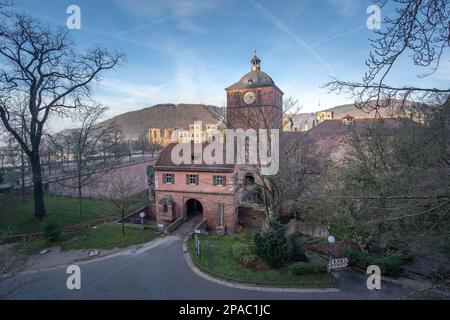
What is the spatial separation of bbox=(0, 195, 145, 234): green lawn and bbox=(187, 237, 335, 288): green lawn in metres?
12.3

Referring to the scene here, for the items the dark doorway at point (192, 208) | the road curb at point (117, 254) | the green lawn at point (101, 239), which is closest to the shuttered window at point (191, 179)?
the dark doorway at point (192, 208)

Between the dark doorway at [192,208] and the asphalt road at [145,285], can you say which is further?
the dark doorway at [192,208]

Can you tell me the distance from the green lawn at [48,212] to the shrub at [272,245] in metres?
15.0

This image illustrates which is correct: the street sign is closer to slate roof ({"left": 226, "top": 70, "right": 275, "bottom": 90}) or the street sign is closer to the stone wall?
the stone wall

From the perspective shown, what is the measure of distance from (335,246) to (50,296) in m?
14.9

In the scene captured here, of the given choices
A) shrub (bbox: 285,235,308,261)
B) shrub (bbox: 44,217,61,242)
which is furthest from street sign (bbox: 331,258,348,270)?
shrub (bbox: 44,217,61,242)

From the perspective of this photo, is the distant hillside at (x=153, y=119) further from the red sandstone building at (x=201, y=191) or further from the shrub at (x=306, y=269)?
the shrub at (x=306, y=269)

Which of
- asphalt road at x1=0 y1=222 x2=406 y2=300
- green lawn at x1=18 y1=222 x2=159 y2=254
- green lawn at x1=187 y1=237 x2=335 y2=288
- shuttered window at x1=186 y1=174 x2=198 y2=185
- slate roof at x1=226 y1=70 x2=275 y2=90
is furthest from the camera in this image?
slate roof at x1=226 y1=70 x2=275 y2=90

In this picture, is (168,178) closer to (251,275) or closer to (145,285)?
(145,285)

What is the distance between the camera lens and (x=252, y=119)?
14523 millimetres

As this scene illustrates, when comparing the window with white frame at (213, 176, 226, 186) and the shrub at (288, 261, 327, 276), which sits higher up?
the window with white frame at (213, 176, 226, 186)

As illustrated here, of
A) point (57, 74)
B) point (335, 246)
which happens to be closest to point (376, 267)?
point (335, 246)

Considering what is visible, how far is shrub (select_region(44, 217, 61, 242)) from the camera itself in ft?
55.6

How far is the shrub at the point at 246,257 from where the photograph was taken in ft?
44.0
